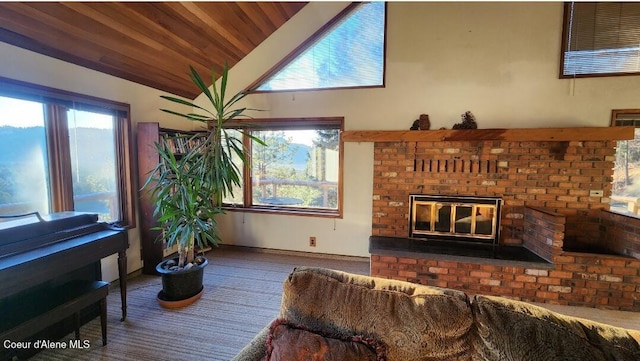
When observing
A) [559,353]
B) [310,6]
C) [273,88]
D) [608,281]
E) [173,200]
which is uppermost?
[310,6]

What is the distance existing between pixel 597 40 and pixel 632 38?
32 cm

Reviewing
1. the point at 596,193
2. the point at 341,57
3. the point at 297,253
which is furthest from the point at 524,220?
the point at 341,57

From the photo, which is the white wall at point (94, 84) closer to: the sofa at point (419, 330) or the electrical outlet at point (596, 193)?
the sofa at point (419, 330)

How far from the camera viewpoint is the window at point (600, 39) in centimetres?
299

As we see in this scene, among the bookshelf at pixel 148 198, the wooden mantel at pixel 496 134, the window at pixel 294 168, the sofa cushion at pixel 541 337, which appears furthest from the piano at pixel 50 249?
the wooden mantel at pixel 496 134

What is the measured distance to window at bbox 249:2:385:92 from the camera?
3541 millimetres

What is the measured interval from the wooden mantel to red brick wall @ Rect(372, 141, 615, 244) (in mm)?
141

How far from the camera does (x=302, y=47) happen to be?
3701mm

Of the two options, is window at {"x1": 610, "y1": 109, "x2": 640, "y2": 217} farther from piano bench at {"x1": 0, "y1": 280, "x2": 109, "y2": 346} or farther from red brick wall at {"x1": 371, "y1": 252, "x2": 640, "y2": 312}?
piano bench at {"x1": 0, "y1": 280, "x2": 109, "y2": 346}

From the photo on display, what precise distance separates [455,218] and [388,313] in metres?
2.59

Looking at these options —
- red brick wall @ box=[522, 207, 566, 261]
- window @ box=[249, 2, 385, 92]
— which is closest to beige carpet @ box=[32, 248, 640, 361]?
red brick wall @ box=[522, 207, 566, 261]

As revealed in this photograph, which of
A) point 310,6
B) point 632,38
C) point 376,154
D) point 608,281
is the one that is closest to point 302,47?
point 310,6

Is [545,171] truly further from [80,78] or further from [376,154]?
[80,78]

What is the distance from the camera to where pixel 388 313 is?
1.11 m
